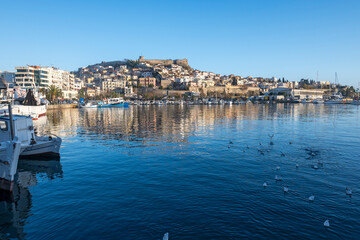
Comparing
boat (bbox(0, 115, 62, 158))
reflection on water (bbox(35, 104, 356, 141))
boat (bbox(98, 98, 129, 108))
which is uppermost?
boat (bbox(98, 98, 129, 108))

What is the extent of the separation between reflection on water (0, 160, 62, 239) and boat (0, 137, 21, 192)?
574mm

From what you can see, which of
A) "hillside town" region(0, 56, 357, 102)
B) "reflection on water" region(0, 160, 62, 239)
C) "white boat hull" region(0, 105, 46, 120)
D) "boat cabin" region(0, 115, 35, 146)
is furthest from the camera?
"hillside town" region(0, 56, 357, 102)

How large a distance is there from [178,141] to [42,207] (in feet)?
52.6

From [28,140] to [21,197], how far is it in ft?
24.8

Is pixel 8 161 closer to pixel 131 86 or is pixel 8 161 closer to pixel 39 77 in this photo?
pixel 39 77

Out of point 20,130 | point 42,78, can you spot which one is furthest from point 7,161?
point 42,78

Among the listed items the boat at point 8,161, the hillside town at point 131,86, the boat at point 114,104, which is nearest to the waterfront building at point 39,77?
the hillside town at point 131,86

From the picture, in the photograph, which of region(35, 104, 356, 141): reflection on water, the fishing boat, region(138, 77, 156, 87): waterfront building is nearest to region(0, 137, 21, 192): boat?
region(35, 104, 356, 141): reflection on water

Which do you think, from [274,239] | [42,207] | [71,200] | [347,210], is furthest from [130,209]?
[347,210]

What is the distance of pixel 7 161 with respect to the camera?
11.8 meters

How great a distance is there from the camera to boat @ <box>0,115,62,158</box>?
1619 centimetres

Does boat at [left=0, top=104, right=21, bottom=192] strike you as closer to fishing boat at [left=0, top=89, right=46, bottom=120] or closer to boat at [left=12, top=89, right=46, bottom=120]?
fishing boat at [left=0, top=89, right=46, bottom=120]

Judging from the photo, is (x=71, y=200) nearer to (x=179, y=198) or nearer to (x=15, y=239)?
(x=15, y=239)

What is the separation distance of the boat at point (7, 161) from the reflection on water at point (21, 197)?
574 mm
